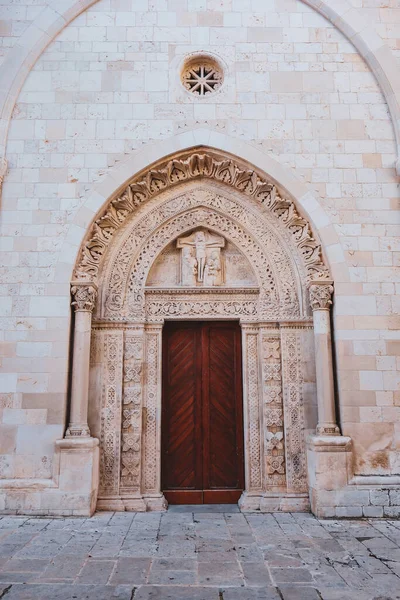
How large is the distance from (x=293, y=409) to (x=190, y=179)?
3.71 meters

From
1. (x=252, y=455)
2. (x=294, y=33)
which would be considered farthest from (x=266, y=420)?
(x=294, y=33)

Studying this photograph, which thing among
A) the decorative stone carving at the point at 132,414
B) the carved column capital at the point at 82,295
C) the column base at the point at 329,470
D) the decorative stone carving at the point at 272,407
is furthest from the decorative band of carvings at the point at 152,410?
the column base at the point at 329,470

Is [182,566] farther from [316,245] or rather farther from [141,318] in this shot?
[316,245]

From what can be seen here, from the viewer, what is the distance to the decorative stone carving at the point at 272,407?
6.61m

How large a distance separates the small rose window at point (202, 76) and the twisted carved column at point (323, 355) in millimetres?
3395

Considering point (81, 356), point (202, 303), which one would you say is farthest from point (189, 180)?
point (81, 356)

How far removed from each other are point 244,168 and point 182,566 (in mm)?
5190

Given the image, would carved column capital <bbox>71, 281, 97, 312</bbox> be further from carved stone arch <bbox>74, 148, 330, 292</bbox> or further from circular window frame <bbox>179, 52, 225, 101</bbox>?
circular window frame <bbox>179, 52, 225, 101</bbox>

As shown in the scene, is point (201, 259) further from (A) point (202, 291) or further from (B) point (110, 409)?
(B) point (110, 409)

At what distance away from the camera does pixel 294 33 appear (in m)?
7.38

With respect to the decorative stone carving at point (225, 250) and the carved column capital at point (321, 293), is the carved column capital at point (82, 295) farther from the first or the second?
the carved column capital at point (321, 293)

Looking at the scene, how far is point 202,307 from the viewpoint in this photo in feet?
23.4

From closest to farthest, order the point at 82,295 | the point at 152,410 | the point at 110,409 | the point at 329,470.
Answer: the point at 329,470
the point at 82,295
the point at 110,409
the point at 152,410

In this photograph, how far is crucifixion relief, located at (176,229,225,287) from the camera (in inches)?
285
